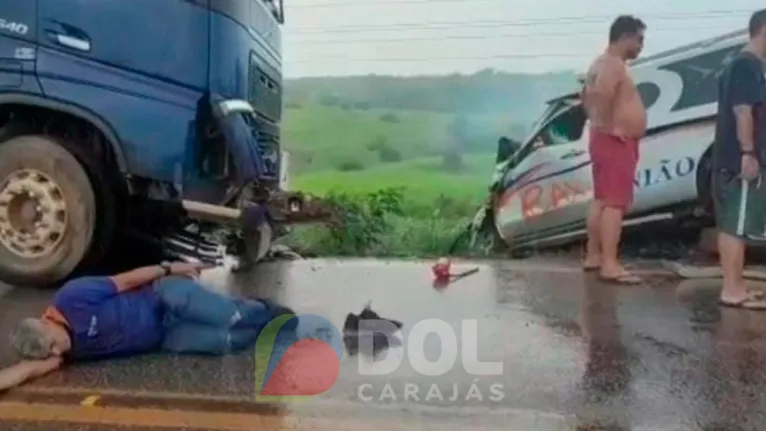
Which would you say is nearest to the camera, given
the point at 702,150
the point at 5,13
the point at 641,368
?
the point at 641,368

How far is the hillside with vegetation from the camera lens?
23.2 feet

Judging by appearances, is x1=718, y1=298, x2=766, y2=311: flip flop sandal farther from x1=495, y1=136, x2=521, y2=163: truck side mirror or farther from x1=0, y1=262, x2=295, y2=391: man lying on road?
x1=0, y1=262, x2=295, y2=391: man lying on road

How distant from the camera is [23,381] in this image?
350 centimetres

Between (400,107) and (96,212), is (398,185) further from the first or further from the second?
(96,212)

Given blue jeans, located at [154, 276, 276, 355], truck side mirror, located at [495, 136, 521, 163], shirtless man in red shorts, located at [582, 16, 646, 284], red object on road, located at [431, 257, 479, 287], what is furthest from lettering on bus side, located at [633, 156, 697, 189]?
blue jeans, located at [154, 276, 276, 355]

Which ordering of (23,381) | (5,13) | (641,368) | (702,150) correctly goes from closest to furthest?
(23,381)
(641,368)
(5,13)
(702,150)

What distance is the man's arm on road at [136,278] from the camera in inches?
156

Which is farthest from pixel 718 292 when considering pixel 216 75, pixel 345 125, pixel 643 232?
pixel 216 75

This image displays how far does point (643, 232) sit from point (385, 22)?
2.51 m

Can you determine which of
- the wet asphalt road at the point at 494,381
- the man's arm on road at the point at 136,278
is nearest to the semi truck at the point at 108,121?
the wet asphalt road at the point at 494,381

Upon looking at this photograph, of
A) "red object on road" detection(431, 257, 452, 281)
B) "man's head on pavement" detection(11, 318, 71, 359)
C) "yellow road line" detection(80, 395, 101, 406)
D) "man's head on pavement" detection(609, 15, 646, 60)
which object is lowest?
"yellow road line" detection(80, 395, 101, 406)

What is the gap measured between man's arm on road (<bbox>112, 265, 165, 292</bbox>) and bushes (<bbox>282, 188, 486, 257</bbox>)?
3.14 meters

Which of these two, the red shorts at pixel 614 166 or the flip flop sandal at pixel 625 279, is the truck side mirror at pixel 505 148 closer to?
the red shorts at pixel 614 166

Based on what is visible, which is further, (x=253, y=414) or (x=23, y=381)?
(x=23, y=381)
